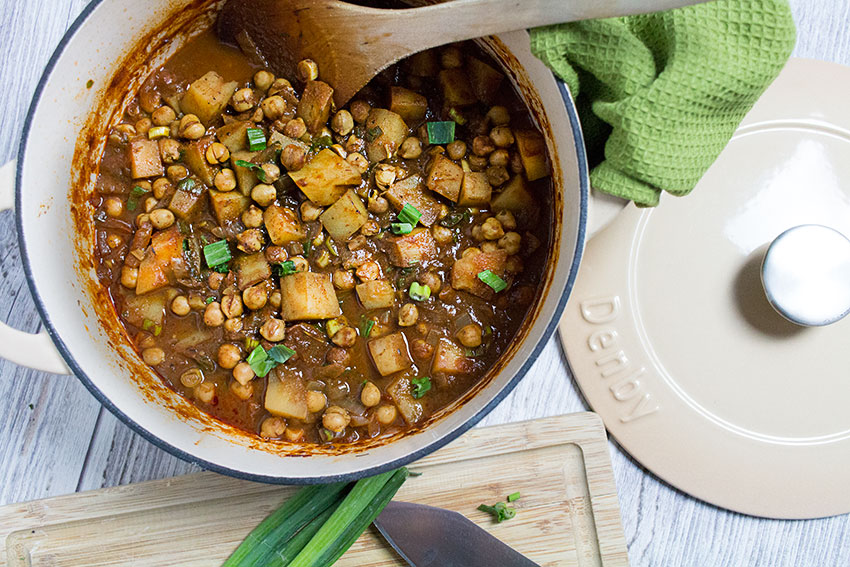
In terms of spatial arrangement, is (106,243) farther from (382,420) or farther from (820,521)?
(820,521)

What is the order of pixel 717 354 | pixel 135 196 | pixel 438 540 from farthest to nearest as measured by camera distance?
pixel 717 354, pixel 438 540, pixel 135 196

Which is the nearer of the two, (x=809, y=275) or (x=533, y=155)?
(x=533, y=155)

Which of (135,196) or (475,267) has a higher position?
(135,196)

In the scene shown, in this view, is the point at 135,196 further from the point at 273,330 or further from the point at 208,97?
A: the point at 273,330

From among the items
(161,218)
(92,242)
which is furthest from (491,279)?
(92,242)

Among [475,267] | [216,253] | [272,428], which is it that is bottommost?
[272,428]

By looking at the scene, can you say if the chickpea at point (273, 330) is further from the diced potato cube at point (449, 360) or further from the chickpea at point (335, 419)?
the diced potato cube at point (449, 360)

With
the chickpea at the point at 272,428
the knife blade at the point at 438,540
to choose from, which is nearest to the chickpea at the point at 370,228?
the chickpea at the point at 272,428

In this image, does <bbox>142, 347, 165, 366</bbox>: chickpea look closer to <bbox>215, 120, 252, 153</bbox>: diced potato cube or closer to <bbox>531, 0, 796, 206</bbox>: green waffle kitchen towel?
<bbox>215, 120, 252, 153</bbox>: diced potato cube
